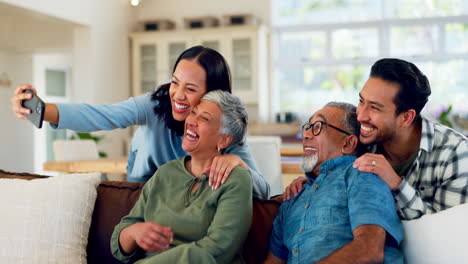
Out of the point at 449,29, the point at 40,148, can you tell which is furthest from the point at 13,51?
the point at 449,29

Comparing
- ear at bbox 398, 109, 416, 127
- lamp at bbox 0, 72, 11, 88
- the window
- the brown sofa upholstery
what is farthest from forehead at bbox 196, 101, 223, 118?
lamp at bbox 0, 72, 11, 88

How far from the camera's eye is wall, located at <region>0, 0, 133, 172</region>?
22.9 ft

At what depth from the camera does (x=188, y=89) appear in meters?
2.06

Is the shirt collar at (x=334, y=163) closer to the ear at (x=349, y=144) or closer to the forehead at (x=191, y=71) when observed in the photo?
the ear at (x=349, y=144)

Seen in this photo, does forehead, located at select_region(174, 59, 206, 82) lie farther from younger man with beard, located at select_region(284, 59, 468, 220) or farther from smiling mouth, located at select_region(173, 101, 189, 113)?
younger man with beard, located at select_region(284, 59, 468, 220)

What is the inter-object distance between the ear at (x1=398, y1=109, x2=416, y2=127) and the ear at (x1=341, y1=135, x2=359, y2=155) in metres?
0.18

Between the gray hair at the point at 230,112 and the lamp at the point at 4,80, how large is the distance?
6.92 m

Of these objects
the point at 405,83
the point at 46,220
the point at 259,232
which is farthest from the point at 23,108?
the point at 405,83

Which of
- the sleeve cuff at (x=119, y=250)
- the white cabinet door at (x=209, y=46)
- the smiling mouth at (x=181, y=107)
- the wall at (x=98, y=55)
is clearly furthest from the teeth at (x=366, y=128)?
the white cabinet door at (x=209, y=46)

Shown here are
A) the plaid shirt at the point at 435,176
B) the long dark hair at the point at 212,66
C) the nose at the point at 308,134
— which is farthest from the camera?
the long dark hair at the point at 212,66

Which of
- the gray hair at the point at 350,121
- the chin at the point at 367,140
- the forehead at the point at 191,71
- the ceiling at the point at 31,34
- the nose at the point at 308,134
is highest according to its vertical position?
the ceiling at the point at 31,34

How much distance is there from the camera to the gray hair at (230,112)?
1902 millimetres

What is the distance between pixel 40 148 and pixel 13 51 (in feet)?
5.06

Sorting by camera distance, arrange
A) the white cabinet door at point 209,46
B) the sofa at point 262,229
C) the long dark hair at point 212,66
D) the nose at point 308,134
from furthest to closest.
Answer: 1. the white cabinet door at point 209,46
2. the long dark hair at point 212,66
3. the nose at point 308,134
4. the sofa at point 262,229
